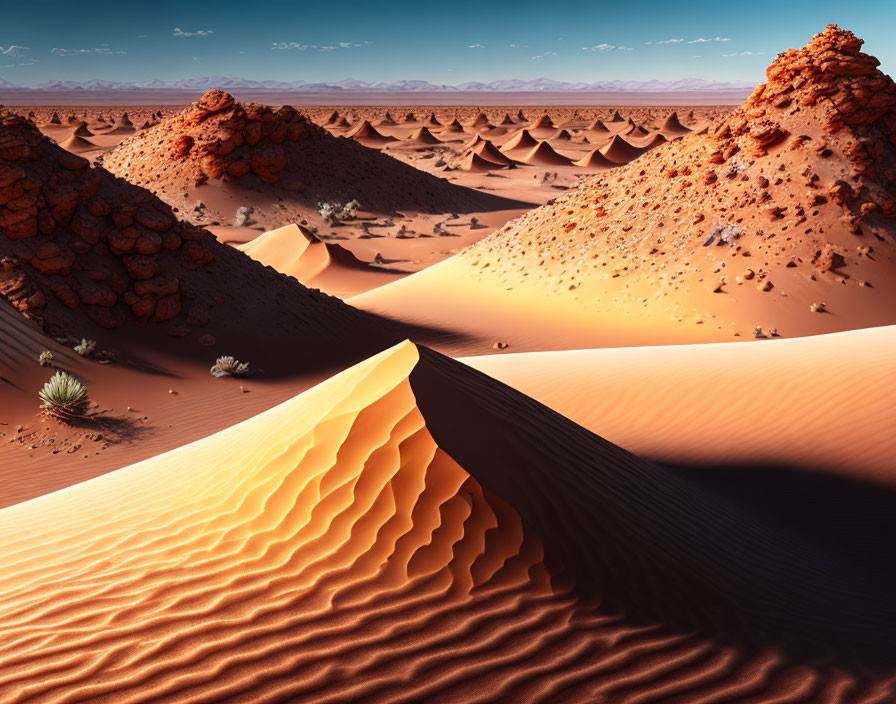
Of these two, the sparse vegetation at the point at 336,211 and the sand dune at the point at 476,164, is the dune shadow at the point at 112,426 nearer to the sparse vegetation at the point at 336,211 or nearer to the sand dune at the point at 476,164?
the sparse vegetation at the point at 336,211

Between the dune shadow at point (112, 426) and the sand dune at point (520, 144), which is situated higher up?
the sand dune at point (520, 144)

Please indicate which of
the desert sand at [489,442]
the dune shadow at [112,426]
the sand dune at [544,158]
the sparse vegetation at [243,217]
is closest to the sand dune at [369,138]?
the sand dune at [544,158]

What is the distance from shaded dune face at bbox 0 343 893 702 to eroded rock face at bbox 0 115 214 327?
7.53 metres

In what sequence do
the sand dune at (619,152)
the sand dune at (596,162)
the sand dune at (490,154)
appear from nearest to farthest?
the sand dune at (596,162) < the sand dune at (490,154) < the sand dune at (619,152)

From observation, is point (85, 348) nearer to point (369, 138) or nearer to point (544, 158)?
point (544, 158)

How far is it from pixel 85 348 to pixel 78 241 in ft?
7.35

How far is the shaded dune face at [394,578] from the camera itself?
346 centimetres

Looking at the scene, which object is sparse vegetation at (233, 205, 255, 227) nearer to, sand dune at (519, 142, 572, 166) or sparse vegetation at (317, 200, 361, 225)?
sparse vegetation at (317, 200, 361, 225)

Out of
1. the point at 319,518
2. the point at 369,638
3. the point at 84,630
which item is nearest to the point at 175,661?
the point at 84,630

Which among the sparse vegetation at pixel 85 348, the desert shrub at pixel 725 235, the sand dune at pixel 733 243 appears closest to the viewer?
the sparse vegetation at pixel 85 348

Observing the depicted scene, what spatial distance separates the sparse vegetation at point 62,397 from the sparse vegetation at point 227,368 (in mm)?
2406

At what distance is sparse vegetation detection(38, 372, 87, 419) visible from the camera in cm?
1006

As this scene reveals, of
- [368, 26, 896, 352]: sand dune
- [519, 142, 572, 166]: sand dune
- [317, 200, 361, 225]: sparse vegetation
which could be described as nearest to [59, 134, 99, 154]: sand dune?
[317, 200, 361, 225]: sparse vegetation

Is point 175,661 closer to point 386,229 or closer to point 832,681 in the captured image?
point 832,681
